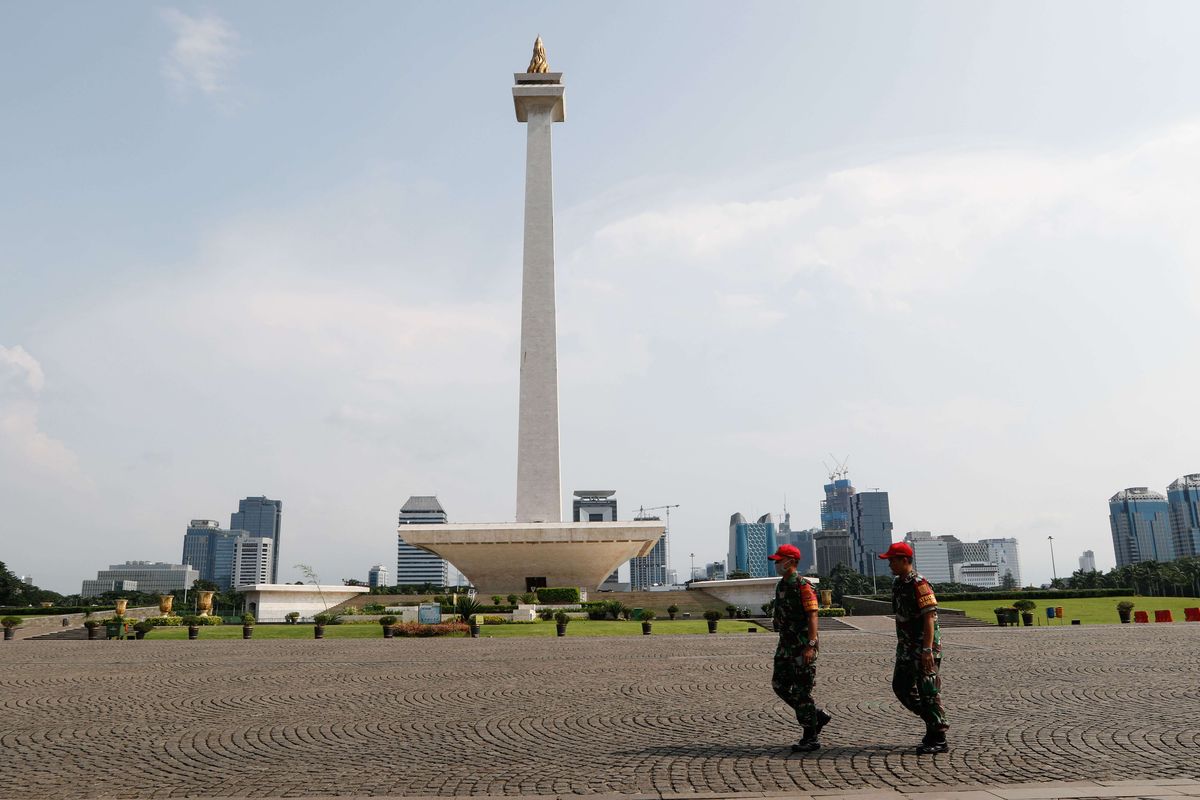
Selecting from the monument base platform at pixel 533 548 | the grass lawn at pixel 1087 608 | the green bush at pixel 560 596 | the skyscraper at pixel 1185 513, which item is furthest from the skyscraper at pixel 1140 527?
the green bush at pixel 560 596

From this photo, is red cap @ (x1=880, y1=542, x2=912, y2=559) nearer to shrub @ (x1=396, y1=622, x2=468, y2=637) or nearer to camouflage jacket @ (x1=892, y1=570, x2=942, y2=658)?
camouflage jacket @ (x1=892, y1=570, x2=942, y2=658)

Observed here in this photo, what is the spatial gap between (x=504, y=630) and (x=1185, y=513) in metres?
199

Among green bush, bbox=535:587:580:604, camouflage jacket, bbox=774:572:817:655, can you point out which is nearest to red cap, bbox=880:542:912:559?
camouflage jacket, bbox=774:572:817:655

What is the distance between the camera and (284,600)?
43.6 m

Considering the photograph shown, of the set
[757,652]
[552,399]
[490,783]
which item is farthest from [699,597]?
[490,783]

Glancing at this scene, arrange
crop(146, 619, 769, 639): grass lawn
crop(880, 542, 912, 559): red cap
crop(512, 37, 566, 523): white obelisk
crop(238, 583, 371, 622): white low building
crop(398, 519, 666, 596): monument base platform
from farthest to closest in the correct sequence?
crop(512, 37, 566, 523): white obelisk < crop(398, 519, 666, 596): monument base platform < crop(238, 583, 371, 622): white low building < crop(146, 619, 769, 639): grass lawn < crop(880, 542, 912, 559): red cap

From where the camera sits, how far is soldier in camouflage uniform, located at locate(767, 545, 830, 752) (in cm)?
755

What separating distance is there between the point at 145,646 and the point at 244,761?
62.4ft

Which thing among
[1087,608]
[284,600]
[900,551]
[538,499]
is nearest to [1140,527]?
[1087,608]

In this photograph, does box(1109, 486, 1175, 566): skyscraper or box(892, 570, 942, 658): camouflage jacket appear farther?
box(1109, 486, 1175, 566): skyscraper

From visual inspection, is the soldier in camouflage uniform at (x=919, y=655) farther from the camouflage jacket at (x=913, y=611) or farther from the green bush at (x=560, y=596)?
the green bush at (x=560, y=596)

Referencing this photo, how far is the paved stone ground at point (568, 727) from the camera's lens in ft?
21.9

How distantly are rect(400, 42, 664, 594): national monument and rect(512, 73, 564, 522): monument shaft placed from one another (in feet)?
0.19

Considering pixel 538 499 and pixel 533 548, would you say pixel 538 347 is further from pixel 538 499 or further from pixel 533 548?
pixel 533 548
